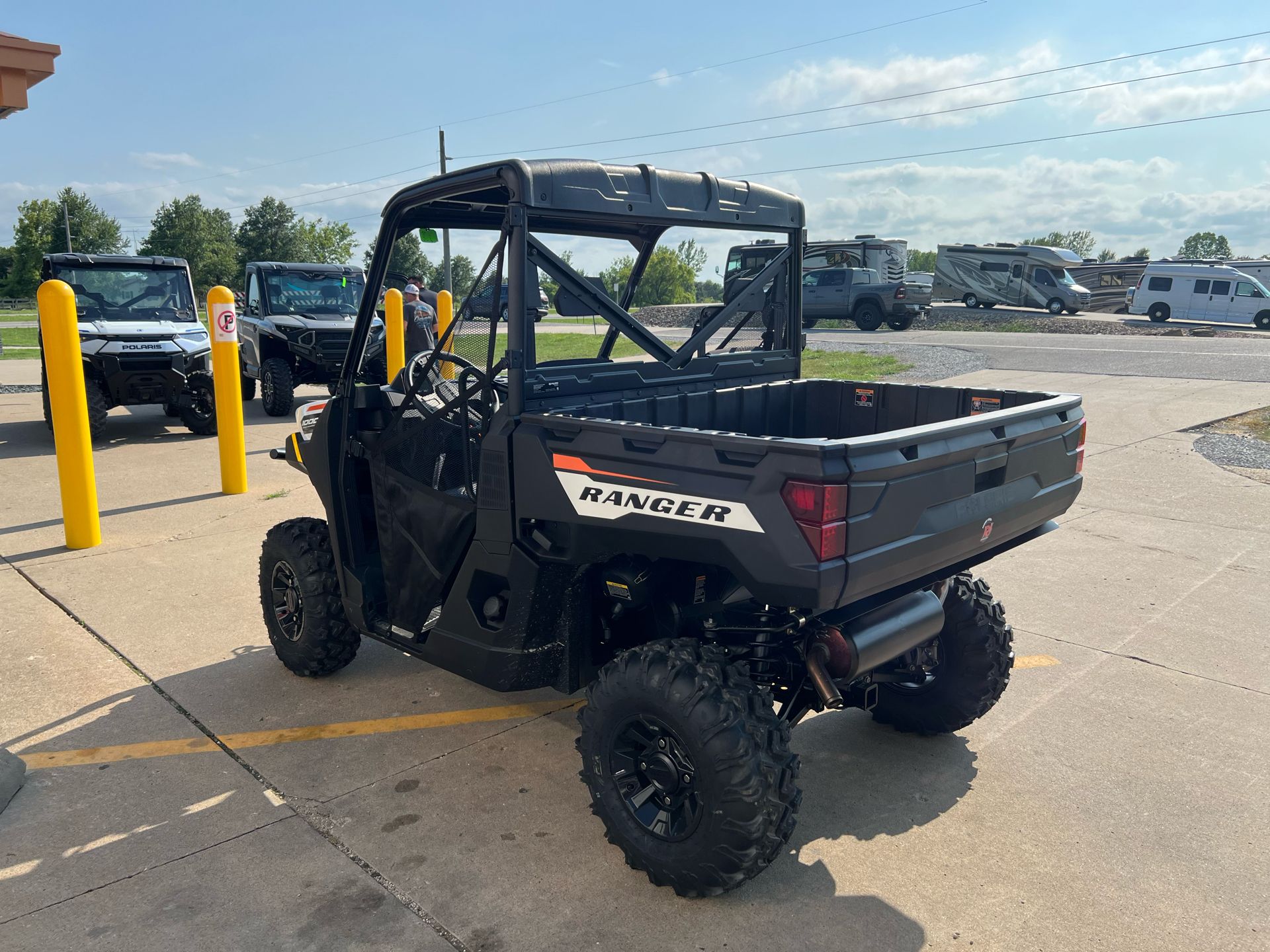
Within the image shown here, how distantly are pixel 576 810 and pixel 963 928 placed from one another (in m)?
1.30

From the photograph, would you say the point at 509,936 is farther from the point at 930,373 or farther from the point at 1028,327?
the point at 1028,327

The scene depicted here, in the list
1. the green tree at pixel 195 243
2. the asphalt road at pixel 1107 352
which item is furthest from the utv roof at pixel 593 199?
the green tree at pixel 195 243

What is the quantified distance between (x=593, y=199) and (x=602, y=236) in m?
0.72

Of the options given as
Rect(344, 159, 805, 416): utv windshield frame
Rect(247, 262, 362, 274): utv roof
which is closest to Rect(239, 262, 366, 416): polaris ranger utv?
Rect(247, 262, 362, 274): utv roof

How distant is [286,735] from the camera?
12.7 feet

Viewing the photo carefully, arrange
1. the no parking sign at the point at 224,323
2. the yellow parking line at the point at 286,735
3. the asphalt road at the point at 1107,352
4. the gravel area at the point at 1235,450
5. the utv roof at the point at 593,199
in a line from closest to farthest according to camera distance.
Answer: the utv roof at the point at 593,199 < the yellow parking line at the point at 286,735 < the no parking sign at the point at 224,323 < the gravel area at the point at 1235,450 < the asphalt road at the point at 1107,352

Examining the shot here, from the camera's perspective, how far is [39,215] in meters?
70.3

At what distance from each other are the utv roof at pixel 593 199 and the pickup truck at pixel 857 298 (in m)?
24.1

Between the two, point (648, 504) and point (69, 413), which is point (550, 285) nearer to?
point (648, 504)

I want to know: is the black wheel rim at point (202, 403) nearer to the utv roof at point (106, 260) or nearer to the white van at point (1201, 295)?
the utv roof at point (106, 260)

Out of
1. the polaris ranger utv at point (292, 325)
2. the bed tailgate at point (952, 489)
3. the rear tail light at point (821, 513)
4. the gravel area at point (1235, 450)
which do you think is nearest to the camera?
the rear tail light at point (821, 513)

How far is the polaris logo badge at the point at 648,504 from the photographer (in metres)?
2.57

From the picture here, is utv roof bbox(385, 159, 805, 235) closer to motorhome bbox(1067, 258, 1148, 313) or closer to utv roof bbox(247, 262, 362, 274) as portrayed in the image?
utv roof bbox(247, 262, 362, 274)

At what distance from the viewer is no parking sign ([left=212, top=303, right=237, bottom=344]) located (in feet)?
24.6
